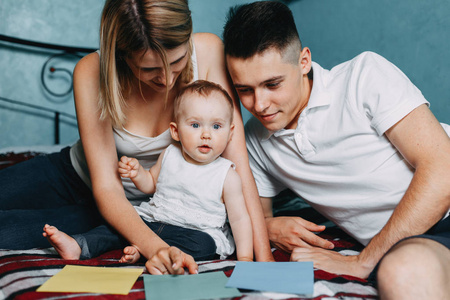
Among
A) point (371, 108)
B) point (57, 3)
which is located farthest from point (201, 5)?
point (371, 108)

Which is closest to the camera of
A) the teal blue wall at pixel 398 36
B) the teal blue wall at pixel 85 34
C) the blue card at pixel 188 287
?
the blue card at pixel 188 287

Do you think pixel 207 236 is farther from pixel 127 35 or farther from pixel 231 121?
pixel 127 35

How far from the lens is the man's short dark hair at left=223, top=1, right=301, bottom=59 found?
1189mm

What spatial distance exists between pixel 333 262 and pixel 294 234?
9.2 inches

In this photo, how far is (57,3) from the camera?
2828mm

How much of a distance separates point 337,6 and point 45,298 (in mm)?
2376

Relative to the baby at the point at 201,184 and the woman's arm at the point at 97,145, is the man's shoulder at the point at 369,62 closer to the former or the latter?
the baby at the point at 201,184

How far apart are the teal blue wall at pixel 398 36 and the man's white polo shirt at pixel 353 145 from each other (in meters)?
0.80

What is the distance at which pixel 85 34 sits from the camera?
2.96 m

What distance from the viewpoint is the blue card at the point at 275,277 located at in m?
0.82

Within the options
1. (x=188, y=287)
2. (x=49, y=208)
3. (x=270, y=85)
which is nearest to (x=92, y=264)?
(x=188, y=287)

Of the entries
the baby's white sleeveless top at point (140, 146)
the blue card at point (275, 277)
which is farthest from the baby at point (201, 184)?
the blue card at point (275, 277)

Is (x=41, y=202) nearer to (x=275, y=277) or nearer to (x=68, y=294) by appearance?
(x=68, y=294)

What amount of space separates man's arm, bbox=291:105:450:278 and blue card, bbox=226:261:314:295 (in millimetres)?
140
